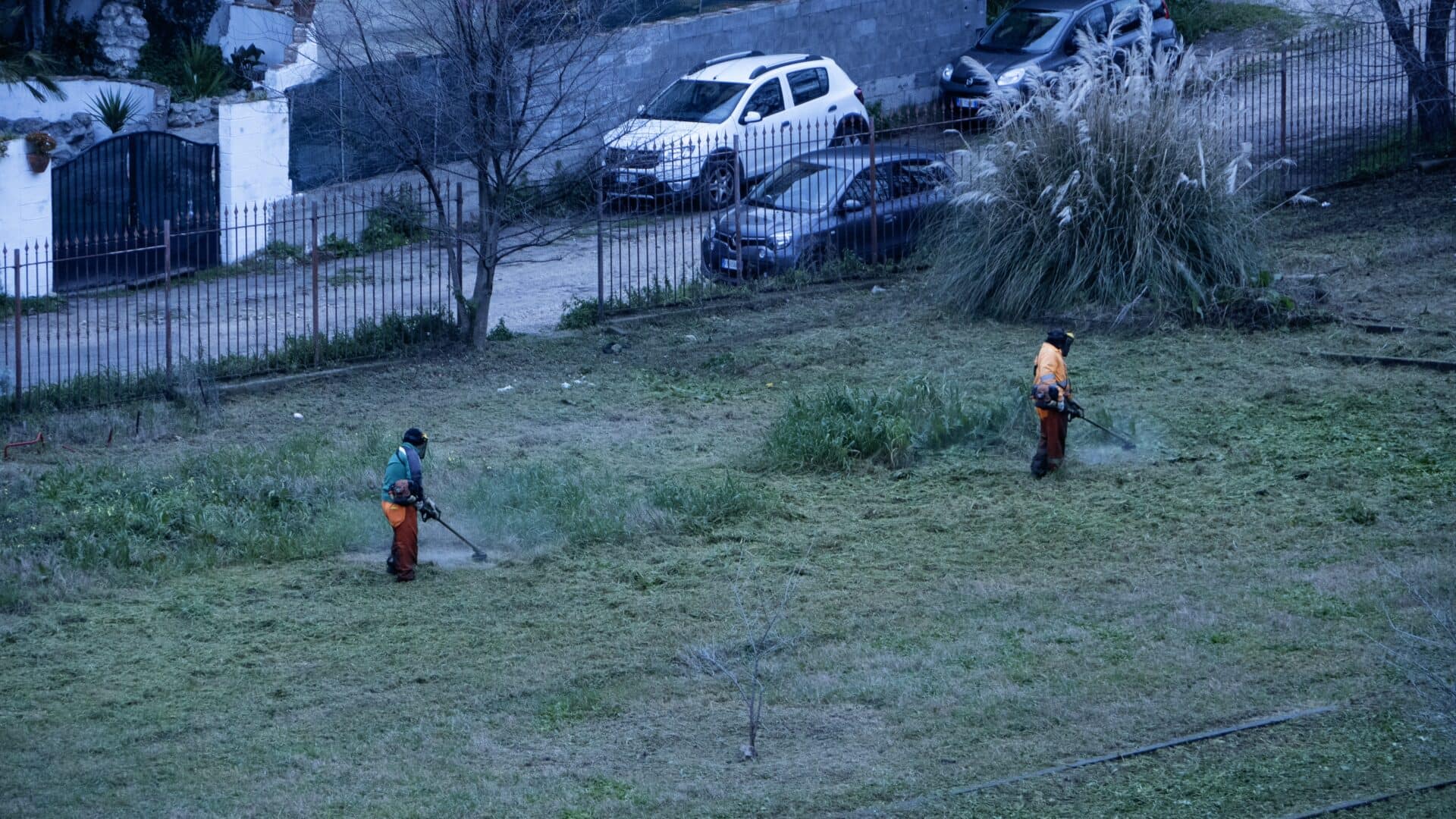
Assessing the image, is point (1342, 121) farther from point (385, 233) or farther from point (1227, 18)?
point (385, 233)

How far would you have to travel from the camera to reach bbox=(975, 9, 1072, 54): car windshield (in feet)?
77.4

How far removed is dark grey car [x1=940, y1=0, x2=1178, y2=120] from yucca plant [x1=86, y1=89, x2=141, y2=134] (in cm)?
1168

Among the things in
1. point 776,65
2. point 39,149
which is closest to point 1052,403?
point 39,149

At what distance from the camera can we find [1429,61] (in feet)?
62.2

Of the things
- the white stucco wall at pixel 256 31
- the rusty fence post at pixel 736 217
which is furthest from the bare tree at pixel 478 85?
the white stucco wall at pixel 256 31

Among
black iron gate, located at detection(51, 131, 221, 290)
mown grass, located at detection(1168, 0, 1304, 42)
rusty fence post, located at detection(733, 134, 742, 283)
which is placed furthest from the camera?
mown grass, located at detection(1168, 0, 1304, 42)

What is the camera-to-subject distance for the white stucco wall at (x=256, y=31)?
22531mm

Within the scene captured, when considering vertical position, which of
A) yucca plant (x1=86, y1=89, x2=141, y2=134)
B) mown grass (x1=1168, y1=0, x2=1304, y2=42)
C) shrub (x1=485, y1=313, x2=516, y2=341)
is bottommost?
shrub (x1=485, y1=313, x2=516, y2=341)

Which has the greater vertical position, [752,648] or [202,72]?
[202,72]

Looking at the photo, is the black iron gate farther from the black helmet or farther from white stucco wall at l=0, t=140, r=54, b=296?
the black helmet

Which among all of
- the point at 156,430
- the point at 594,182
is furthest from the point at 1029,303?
the point at 156,430

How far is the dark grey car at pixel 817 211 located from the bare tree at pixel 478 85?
2522 millimetres

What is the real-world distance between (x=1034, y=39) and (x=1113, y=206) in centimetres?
1002

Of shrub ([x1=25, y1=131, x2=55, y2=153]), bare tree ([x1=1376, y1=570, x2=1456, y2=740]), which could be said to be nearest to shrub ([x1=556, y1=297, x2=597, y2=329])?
shrub ([x1=25, y1=131, x2=55, y2=153])
